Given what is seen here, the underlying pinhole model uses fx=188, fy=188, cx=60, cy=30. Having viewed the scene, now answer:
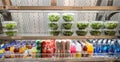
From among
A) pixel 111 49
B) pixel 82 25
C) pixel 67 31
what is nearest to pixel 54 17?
pixel 67 31

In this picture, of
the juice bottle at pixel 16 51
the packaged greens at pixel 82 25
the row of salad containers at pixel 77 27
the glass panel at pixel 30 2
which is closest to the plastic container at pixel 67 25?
the row of salad containers at pixel 77 27

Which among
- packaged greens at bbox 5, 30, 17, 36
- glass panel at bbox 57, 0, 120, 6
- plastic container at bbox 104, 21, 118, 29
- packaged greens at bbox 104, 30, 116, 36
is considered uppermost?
glass panel at bbox 57, 0, 120, 6

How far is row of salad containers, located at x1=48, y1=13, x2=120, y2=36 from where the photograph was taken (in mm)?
2346

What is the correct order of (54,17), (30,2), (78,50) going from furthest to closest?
(30,2)
(78,50)
(54,17)

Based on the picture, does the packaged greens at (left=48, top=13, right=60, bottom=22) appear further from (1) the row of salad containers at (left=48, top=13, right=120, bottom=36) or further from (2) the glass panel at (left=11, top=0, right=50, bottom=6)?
(2) the glass panel at (left=11, top=0, right=50, bottom=6)

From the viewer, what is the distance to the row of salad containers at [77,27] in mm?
2346

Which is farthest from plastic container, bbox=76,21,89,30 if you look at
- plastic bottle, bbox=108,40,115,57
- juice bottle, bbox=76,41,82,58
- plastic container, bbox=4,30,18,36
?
plastic container, bbox=4,30,18,36

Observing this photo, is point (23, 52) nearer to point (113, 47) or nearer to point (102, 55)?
point (102, 55)

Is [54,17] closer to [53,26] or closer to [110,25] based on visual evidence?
[53,26]

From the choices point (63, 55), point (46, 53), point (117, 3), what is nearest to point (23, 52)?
point (46, 53)

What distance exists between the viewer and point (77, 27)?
7.91ft

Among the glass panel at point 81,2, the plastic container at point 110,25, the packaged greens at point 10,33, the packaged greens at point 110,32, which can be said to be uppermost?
the glass panel at point 81,2

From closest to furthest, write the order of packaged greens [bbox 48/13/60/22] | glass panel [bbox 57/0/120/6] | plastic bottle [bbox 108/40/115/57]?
packaged greens [bbox 48/13/60/22]
plastic bottle [bbox 108/40/115/57]
glass panel [bbox 57/0/120/6]

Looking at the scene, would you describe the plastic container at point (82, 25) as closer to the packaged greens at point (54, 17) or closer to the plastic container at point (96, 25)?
the plastic container at point (96, 25)
